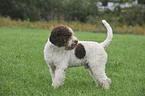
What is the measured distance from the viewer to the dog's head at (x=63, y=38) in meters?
3.20

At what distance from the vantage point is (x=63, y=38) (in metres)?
3.21

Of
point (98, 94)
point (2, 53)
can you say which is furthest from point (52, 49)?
point (2, 53)

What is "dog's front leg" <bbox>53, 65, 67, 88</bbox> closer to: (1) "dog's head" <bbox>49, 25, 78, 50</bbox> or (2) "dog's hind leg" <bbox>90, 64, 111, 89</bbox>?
(1) "dog's head" <bbox>49, 25, 78, 50</bbox>

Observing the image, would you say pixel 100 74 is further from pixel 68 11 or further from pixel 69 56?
Answer: pixel 68 11

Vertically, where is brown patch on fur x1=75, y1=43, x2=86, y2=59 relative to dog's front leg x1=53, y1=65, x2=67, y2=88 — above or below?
above

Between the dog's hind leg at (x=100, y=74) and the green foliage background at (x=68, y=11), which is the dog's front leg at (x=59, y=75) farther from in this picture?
the green foliage background at (x=68, y=11)

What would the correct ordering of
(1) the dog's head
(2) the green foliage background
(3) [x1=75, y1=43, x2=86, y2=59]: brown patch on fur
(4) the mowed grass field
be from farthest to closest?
(2) the green foliage background → (3) [x1=75, y1=43, x2=86, y2=59]: brown patch on fur → (4) the mowed grass field → (1) the dog's head

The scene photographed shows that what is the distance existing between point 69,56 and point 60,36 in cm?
47

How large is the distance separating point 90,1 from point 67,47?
25.2m

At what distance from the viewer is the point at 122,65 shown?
5539 millimetres

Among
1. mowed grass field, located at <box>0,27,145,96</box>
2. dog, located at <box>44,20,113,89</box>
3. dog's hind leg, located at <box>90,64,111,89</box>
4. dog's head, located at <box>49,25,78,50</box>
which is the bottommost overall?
mowed grass field, located at <box>0,27,145,96</box>

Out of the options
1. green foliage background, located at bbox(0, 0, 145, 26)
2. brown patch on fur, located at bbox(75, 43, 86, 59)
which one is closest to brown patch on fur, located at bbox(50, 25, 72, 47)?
brown patch on fur, located at bbox(75, 43, 86, 59)

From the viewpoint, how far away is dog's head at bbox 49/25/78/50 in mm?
3201

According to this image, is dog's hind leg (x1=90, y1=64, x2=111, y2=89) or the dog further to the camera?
dog's hind leg (x1=90, y1=64, x2=111, y2=89)
